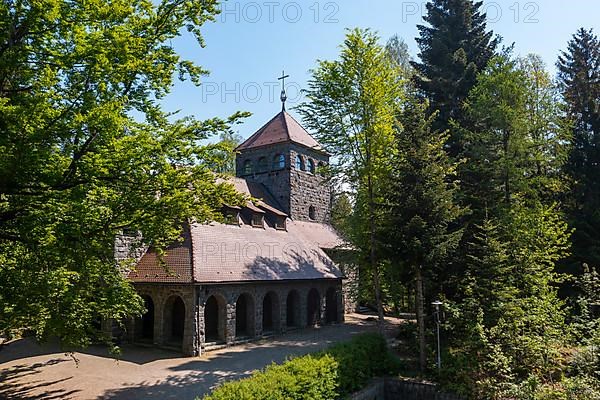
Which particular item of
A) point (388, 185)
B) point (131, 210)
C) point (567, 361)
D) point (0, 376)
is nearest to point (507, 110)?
point (388, 185)

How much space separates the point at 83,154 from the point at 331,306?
18.3 metres

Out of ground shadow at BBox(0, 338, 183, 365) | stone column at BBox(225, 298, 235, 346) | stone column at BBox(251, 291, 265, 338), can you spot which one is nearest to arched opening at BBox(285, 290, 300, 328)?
stone column at BBox(251, 291, 265, 338)

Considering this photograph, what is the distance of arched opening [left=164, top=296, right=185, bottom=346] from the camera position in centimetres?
1603

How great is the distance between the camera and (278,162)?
89.0 feet

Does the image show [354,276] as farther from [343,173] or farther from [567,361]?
[567,361]

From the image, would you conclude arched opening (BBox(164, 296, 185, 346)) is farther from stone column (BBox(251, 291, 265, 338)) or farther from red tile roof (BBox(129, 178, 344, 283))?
stone column (BBox(251, 291, 265, 338))

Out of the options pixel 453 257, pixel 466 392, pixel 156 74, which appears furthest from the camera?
pixel 453 257

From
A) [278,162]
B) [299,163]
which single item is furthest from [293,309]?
[299,163]

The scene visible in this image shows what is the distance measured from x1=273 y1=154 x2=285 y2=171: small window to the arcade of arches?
8.48 meters

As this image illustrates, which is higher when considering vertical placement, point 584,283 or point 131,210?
point 131,210

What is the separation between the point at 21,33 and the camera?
22.0 feet

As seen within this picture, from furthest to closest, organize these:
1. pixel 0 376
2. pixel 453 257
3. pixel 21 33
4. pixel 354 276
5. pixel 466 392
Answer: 1. pixel 354 276
2. pixel 453 257
3. pixel 0 376
4. pixel 466 392
5. pixel 21 33

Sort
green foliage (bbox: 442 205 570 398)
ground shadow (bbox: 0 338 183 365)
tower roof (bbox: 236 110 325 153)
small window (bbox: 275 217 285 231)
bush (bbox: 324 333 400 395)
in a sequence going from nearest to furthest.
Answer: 1. bush (bbox: 324 333 400 395)
2. green foliage (bbox: 442 205 570 398)
3. ground shadow (bbox: 0 338 183 365)
4. small window (bbox: 275 217 285 231)
5. tower roof (bbox: 236 110 325 153)

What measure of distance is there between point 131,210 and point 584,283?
41.9 feet
